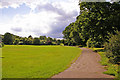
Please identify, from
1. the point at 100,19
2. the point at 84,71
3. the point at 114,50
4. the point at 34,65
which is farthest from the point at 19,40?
the point at 84,71

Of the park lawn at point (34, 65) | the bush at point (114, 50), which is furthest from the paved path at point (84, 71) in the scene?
the bush at point (114, 50)

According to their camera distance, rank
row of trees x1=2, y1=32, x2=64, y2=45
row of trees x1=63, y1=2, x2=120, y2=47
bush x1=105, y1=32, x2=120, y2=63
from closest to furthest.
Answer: bush x1=105, y1=32, x2=120, y2=63
row of trees x1=2, y1=32, x2=64, y2=45
row of trees x1=63, y1=2, x2=120, y2=47

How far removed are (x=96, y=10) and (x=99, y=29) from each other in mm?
5026

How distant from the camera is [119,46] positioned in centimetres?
1429

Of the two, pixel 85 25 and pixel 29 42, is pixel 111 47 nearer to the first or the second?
pixel 85 25

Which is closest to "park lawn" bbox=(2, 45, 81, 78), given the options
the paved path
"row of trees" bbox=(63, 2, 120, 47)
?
the paved path

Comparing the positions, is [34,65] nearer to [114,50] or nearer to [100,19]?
[114,50]

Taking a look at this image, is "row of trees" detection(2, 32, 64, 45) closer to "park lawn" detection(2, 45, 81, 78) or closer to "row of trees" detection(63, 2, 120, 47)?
"park lawn" detection(2, 45, 81, 78)

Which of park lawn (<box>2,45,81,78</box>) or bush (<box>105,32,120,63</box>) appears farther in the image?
bush (<box>105,32,120,63</box>)

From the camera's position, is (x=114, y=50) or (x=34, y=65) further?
(x=34, y=65)

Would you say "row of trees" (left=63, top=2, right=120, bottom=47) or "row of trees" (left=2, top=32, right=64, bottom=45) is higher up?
"row of trees" (left=63, top=2, right=120, bottom=47)

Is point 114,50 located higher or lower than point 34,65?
higher

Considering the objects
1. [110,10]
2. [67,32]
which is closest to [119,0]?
[110,10]

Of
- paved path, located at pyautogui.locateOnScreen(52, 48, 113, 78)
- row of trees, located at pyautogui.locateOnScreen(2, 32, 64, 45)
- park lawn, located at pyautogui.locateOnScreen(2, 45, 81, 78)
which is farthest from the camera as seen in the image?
row of trees, located at pyautogui.locateOnScreen(2, 32, 64, 45)
